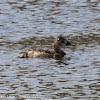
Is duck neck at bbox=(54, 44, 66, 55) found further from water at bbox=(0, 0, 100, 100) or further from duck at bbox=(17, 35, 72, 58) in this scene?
water at bbox=(0, 0, 100, 100)

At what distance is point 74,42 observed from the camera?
19344mm

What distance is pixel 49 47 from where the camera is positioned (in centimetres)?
1942

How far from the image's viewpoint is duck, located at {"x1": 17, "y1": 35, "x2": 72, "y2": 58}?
57.8 feet

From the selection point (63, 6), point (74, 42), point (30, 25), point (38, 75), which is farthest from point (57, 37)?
point (63, 6)

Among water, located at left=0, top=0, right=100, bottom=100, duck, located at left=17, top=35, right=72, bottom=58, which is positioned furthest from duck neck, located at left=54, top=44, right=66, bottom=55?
water, located at left=0, top=0, right=100, bottom=100

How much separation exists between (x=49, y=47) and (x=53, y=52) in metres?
0.95

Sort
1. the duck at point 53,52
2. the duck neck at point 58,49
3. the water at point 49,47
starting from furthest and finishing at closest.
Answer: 1. the duck neck at point 58,49
2. the duck at point 53,52
3. the water at point 49,47

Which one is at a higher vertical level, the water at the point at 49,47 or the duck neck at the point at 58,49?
the water at the point at 49,47

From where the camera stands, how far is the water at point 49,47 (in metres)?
13.3

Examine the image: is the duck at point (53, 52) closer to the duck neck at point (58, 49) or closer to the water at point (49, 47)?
the duck neck at point (58, 49)

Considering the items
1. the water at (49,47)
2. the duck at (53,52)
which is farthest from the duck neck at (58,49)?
the water at (49,47)

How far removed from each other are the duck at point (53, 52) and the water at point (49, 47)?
23 centimetres

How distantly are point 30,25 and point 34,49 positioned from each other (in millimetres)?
3317

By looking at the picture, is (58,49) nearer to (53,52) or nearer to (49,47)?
(53,52)
